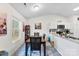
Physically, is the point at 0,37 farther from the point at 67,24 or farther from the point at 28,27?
the point at 67,24

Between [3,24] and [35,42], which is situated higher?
[3,24]

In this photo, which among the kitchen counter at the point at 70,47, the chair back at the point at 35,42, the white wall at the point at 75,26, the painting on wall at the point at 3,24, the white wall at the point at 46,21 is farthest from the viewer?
the white wall at the point at 46,21

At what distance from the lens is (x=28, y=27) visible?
11906mm

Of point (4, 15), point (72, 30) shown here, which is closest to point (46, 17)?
point (72, 30)

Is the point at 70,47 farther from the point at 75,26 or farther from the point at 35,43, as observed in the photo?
the point at 75,26

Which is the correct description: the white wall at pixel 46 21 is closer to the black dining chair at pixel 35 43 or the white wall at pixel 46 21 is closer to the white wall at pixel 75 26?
the white wall at pixel 75 26

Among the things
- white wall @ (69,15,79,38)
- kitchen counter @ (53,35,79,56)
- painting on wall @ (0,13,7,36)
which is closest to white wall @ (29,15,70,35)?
white wall @ (69,15,79,38)

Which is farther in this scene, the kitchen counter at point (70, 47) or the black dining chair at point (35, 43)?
the black dining chair at point (35, 43)

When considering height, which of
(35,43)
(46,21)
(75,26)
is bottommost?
(35,43)

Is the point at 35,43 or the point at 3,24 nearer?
the point at 3,24

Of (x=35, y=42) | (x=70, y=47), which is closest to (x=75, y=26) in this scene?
(x=35, y=42)

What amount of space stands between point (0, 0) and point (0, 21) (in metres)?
0.72

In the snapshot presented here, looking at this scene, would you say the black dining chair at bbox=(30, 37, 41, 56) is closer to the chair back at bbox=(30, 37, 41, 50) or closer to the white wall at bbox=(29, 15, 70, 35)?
the chair back at bbox=(30, 37, 41, 50)

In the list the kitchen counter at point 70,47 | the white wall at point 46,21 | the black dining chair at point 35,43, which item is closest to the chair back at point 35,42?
the black dining chair at point 35,43
